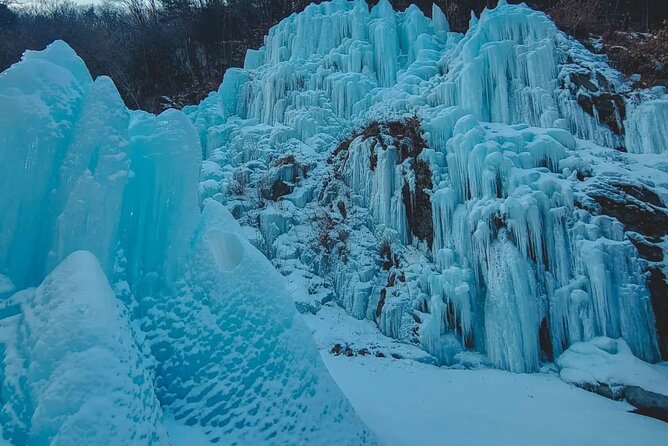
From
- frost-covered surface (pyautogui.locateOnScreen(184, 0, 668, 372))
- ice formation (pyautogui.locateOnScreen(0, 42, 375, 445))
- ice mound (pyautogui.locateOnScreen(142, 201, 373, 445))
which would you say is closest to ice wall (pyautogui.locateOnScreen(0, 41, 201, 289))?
ice formation (pyautogui.locateOnScreen(0, 42, 375, 445))

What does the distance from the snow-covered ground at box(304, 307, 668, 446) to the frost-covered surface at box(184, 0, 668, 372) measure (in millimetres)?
951

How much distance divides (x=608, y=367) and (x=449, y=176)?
5.79 metres

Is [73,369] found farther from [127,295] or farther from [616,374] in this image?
[616,374]

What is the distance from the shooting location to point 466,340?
29.8 feet

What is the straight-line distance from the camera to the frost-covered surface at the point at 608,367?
698cm

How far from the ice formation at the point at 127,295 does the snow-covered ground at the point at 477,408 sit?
178 cm

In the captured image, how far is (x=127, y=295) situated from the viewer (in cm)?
381

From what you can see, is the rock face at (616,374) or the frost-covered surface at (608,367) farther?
the frost-covered surface at (608,367)

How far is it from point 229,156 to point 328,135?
4052 mm

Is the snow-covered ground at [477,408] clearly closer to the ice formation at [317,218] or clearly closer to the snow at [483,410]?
the snow at [483,410]

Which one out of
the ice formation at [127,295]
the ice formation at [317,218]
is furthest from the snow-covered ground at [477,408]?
the ice formation at [127,295]

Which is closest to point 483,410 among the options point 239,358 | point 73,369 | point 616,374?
point 616,374

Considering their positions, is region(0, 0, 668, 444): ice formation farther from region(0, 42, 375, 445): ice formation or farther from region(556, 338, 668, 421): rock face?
region(556, 338, 668, 421): rock face

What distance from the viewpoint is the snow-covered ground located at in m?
5.46
